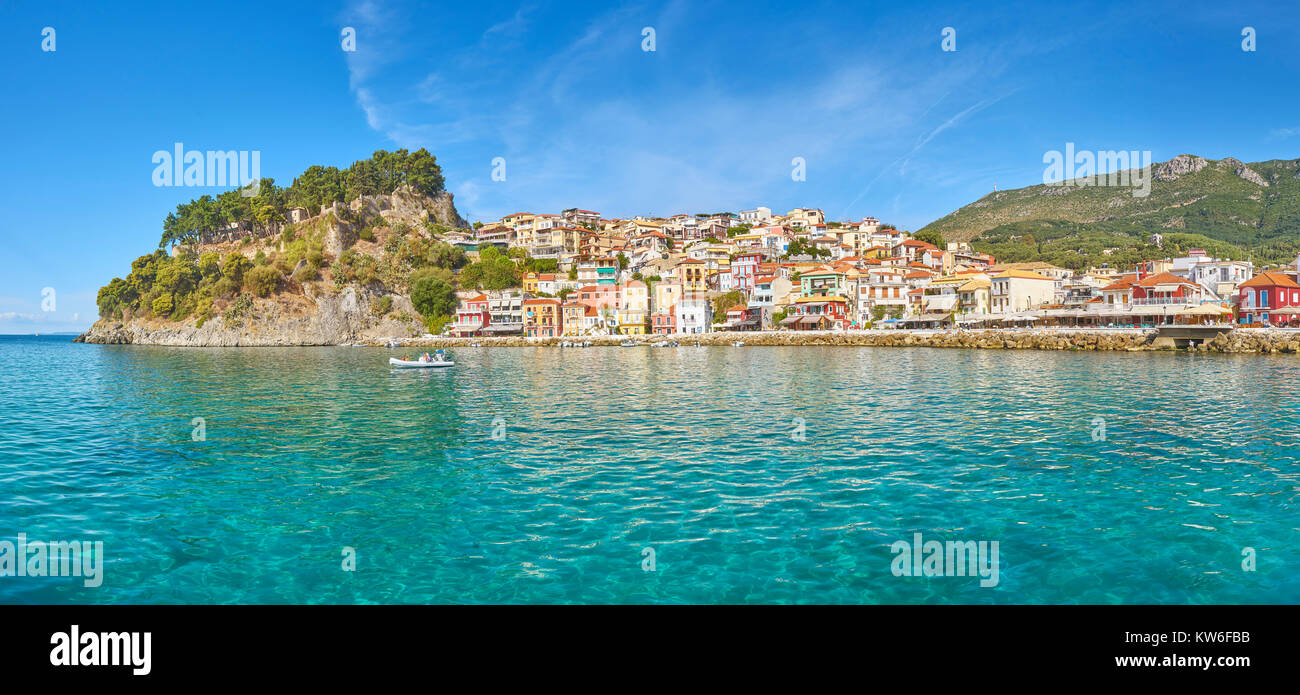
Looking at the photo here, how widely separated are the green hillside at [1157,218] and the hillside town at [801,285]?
1043 inches

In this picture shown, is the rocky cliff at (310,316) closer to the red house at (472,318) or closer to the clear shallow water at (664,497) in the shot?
the red house at (472,318)

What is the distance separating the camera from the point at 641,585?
8406 millimetres

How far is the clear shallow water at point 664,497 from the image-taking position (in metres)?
8.51

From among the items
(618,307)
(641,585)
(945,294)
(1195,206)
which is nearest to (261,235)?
(618,307)

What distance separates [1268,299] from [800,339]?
Answer: 4249 cm

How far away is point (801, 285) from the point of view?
295ft

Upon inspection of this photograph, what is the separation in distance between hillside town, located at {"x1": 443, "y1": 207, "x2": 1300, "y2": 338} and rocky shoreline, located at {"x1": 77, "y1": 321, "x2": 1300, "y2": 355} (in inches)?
185

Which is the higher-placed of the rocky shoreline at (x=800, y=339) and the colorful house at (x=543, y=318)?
the colorful house at (x=543, y=318)

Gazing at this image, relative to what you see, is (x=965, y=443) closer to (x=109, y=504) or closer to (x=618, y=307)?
(x=109, y=504)

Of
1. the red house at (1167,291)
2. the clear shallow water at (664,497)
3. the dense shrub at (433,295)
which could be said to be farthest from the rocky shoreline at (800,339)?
the clear shallow water at (664,497)

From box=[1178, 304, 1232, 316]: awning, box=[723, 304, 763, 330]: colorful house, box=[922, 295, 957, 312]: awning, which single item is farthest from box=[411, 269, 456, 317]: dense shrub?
box=[1178, 304, 1232, 316]: awning

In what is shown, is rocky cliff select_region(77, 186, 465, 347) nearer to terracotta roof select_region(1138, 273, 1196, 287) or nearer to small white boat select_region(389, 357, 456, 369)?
small white boat select_region(389, 357, 456, 369)

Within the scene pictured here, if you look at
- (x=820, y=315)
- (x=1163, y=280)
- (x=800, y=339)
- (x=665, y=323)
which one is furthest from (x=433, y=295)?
(x=1163, y=280)

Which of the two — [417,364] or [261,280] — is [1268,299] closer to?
[417,364]
